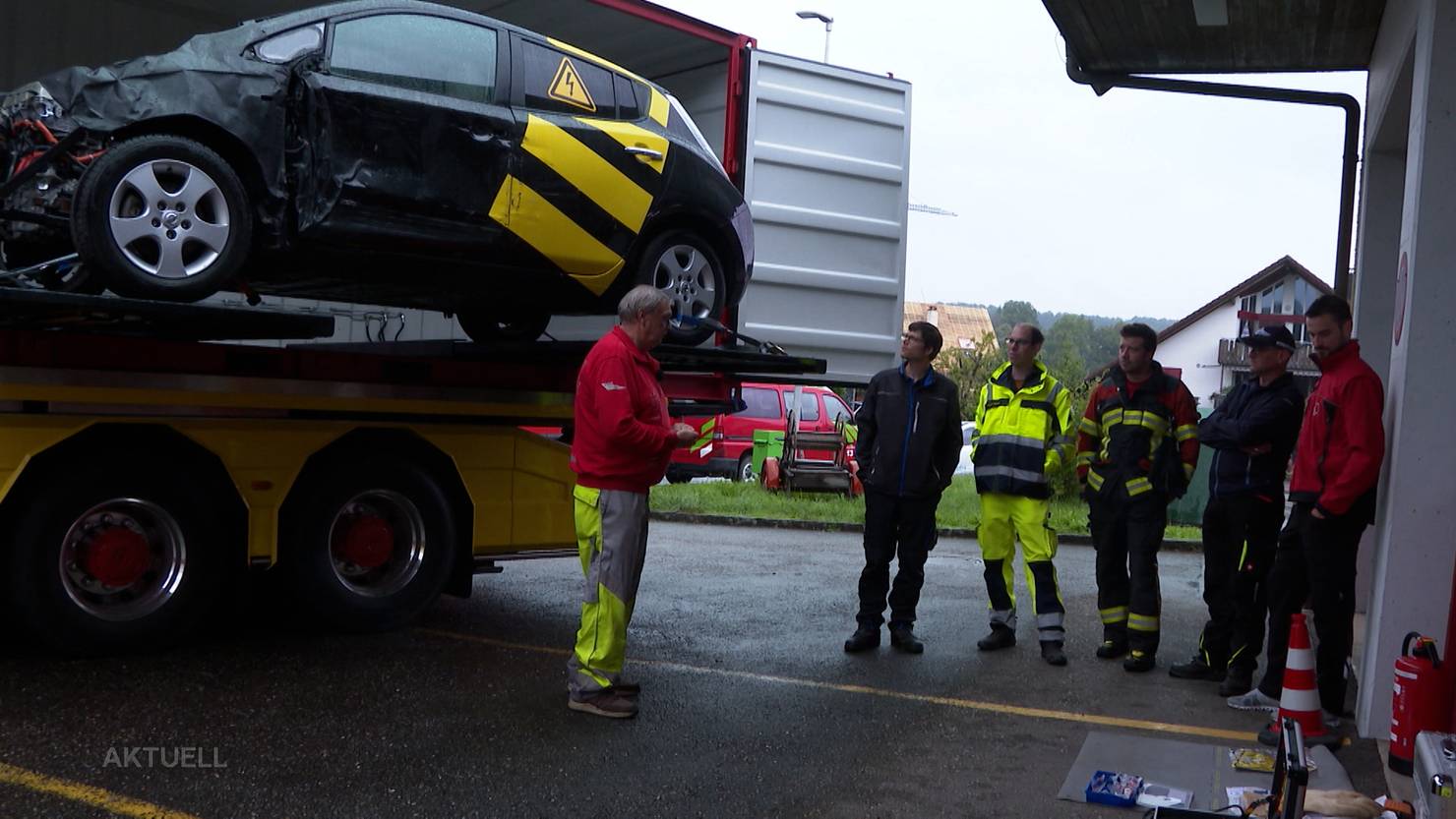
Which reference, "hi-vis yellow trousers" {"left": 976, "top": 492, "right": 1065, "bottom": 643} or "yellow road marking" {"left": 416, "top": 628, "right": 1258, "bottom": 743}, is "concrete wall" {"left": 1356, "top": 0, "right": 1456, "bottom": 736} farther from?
"hi-vis yellow trousers" {"left": 976, "top": 492, "right": 1065, "bottom": 643}

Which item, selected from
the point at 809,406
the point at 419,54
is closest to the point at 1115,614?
the point at 419,54

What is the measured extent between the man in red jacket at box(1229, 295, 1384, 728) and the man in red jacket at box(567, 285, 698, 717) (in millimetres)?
2636

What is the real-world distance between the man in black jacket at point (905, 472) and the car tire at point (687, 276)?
1023 millimetres

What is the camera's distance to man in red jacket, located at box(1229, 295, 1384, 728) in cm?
545

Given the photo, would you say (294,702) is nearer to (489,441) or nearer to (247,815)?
(247,815)

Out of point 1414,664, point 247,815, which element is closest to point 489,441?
point 247,815

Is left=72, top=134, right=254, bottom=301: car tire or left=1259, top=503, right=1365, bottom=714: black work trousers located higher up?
left=72, top=134, right=254, bottom=301: car tire

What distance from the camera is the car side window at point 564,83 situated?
657 centimetres

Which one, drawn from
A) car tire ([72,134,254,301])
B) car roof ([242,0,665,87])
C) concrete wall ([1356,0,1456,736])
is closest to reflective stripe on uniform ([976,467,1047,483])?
concrete wall ([1356,0,1456,736])

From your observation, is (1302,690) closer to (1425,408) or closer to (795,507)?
(1425,408)

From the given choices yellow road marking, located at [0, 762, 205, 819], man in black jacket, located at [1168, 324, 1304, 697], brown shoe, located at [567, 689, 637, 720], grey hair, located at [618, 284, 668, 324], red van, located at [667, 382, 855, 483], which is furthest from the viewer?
red van, located at [667, 382, 855, 483]

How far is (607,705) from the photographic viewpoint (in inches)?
213

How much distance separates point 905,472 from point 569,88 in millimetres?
2611

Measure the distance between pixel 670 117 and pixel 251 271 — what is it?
2437 mm
